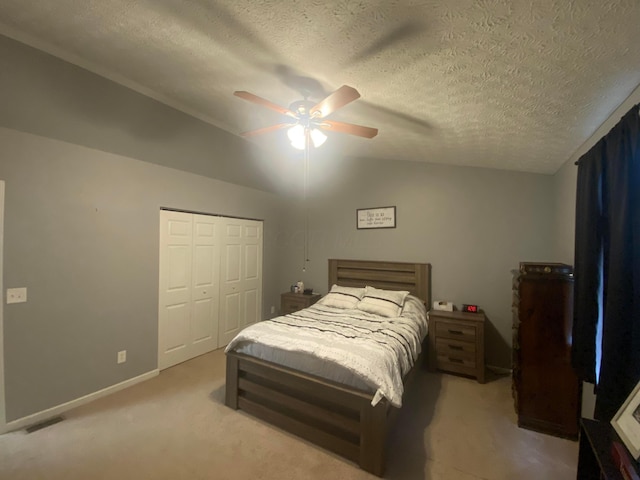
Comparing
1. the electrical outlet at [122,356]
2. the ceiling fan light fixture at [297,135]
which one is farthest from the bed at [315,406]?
the ceiling fan light fixture at [297,135]

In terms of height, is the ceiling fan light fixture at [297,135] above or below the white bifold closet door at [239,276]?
above

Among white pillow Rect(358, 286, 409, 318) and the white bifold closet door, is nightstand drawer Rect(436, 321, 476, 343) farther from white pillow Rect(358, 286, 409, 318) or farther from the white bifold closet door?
the white bifold closet door

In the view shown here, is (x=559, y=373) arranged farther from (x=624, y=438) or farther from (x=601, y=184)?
(x=601, y=184)

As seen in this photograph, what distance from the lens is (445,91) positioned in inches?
67.1

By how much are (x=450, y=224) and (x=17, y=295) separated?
4.38 metres

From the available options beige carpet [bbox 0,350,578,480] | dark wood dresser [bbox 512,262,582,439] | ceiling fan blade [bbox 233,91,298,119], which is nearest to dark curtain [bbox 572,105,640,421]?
dark wood dresser [bbox 512,262,582,439]

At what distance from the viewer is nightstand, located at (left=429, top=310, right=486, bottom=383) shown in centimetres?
308

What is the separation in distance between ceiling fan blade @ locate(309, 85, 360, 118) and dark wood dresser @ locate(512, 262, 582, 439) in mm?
1932

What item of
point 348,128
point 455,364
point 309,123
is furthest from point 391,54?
point 455,364

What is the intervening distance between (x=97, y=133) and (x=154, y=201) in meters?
0.84

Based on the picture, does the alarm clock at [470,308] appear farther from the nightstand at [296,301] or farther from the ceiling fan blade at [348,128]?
the ceiling fan blade at [348,128]

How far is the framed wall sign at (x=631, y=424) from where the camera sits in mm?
1060

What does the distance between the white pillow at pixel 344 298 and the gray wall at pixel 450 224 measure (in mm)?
642

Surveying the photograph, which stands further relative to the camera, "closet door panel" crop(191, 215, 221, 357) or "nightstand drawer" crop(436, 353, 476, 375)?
"closet door panel" crop(191, 215, 221, 357)
